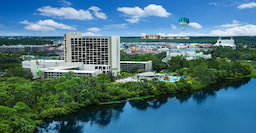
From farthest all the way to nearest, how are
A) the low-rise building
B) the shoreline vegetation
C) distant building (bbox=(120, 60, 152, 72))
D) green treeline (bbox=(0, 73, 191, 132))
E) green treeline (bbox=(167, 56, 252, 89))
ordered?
1. distant building (bbox=(120, 60, 152, 72))
2. green treeline (bbox=(167, 56, 252, 89))
3. the low-rise building
4. the shoreline vegetation
5. green treeline (bbox=(0, 73, 191, 132))

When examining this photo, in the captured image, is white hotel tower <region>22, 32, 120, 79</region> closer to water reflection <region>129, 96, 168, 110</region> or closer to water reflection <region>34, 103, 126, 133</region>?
water reflection <region>129, 96, 168, 110</region>

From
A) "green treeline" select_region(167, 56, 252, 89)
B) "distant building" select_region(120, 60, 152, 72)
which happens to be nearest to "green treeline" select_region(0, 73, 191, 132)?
"green treeline" select_region(167, 56, 252, 89)

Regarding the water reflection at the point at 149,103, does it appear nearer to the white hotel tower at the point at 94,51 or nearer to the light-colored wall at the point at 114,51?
the white hotel tower at the point at 94,51

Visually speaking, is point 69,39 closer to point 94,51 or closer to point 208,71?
point 94,51

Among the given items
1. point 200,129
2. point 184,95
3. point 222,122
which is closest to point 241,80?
point 184,95

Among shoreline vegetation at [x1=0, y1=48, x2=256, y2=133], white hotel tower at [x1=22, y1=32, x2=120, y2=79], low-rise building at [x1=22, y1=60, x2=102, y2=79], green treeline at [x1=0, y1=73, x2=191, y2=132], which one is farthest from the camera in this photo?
white hotel tower at [x1=22, y1=32, x2=120, y2=79]

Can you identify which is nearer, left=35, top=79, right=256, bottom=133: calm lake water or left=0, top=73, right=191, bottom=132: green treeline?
left=0, top=73, right=191, bottom=132: green treeline

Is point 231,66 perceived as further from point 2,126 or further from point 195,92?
point 2,126

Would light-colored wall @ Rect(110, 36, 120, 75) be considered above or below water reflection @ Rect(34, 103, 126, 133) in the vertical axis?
above

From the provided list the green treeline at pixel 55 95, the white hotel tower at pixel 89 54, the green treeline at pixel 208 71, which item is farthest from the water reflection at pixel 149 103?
the white hotel tower at pixel 89 54
